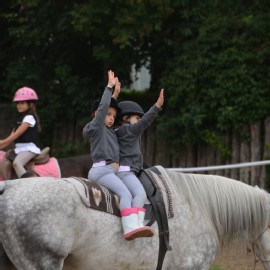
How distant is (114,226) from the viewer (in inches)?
241

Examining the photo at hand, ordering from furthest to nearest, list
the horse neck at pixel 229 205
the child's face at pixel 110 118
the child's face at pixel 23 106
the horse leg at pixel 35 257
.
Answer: the child's face at pixel 23 106 → the horse neck at pixel 229 205 → the child's face at pixel 110 118 → the horse leg at pixel 35 257

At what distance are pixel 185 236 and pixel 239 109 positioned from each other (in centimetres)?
712

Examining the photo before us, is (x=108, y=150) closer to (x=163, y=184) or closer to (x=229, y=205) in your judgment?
(x=163, y=184)

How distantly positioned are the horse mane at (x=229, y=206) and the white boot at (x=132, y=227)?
0.63m

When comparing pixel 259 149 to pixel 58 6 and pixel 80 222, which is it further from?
pixel 80 222

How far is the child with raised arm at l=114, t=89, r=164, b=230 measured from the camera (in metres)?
6.32

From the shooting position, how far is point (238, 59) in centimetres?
1334

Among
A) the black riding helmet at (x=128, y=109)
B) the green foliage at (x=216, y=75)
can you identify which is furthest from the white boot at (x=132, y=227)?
the green foliage at (x=216, y=75)

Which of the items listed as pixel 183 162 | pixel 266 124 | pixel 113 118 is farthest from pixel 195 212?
pixel 183 162

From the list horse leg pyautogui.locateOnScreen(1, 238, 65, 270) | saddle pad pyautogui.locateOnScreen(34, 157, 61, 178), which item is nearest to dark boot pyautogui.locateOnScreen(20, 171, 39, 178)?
saddle pad pyautogui.locateOnScreen(34, 157, 61, 178)

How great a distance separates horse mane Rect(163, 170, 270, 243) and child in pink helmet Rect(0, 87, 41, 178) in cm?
363

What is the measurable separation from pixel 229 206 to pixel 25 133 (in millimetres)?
4103

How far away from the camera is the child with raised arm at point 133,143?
632cm

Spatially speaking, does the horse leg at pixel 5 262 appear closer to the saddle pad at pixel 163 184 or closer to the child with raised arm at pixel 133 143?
the child with raised arm at pixel 133 143
